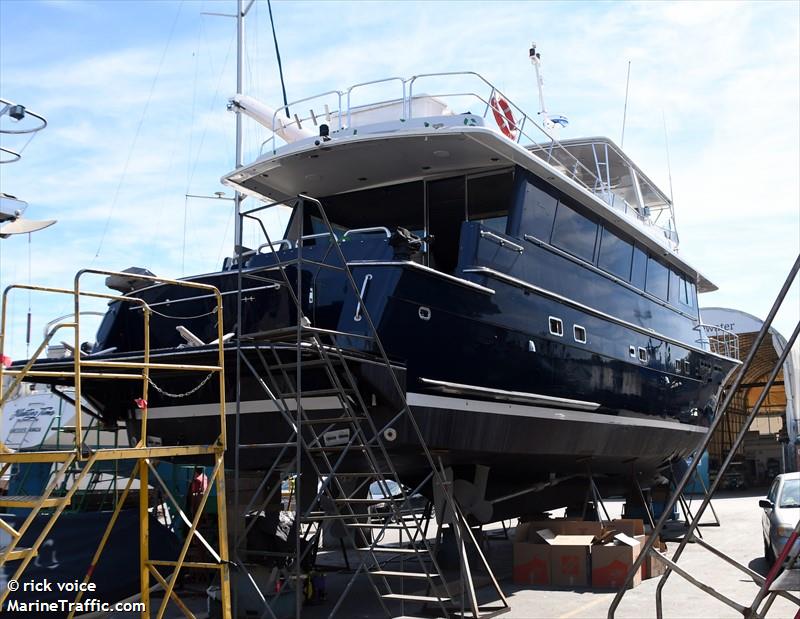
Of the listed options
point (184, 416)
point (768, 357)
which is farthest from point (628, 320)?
point (768, 357)

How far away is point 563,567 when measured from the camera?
9000 millimetres

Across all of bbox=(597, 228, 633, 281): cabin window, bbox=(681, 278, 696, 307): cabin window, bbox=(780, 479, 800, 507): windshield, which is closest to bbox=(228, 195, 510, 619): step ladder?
bbox=(597, 228, 633, 281): cabin window

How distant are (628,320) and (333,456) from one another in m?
4.81

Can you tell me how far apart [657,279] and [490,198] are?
395 cm

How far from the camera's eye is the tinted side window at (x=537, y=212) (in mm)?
8664

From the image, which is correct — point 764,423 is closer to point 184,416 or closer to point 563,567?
point 563,567

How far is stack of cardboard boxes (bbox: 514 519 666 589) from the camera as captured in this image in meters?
8.77

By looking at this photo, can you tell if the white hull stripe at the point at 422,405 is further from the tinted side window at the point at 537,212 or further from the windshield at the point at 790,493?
the windshield at the point at 790,493

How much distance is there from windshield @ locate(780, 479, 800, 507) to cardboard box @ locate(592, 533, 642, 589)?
2244 millimetres

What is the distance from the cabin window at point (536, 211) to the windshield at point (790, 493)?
4329mm

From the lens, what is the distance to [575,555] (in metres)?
8.95

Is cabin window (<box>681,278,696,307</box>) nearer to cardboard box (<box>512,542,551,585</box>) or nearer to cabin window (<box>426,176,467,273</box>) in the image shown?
cabin window (<box>426,176,467,273</box>)

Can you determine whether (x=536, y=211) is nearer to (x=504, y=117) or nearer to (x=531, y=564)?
(x=504, y=117)

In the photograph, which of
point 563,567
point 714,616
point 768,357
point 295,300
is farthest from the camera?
point 768,357
